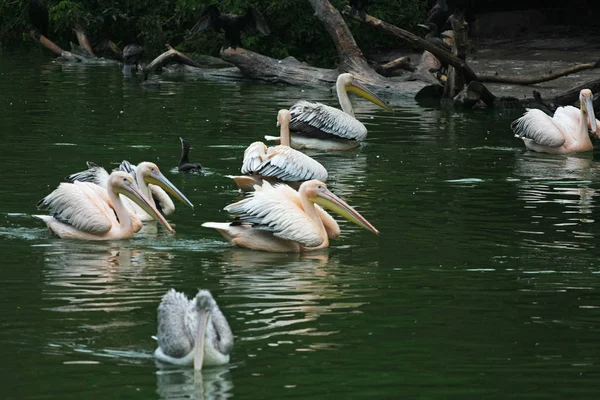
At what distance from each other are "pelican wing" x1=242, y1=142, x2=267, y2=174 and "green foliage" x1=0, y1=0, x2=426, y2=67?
11.0m

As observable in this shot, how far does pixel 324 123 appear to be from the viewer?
12.8 m

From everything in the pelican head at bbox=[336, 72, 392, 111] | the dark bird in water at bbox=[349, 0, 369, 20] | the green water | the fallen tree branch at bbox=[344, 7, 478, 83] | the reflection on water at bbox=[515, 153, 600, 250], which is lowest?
the reflection on water at bbox=[515, 153, 600, 250]

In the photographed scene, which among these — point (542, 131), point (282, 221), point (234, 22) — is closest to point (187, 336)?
point (282, 221)

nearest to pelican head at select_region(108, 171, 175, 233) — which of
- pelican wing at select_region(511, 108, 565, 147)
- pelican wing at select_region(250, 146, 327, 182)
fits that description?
pelican wing at select_region(250, 146, 327, 182)

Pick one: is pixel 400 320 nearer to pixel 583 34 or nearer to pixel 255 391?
pixel 255 391

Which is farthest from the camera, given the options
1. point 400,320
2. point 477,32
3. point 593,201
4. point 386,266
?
point 477,32

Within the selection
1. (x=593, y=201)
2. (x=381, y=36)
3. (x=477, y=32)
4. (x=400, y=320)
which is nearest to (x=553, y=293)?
(x=400, y=320)

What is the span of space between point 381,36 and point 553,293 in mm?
16175

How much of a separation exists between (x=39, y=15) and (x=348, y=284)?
719 inches

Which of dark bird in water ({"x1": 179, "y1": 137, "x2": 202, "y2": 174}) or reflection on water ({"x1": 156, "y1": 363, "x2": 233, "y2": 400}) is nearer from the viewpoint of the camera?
reflection on water ({"x1": 156, "y1": 363, "x2": 233, "y2": 400})

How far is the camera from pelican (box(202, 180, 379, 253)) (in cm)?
761

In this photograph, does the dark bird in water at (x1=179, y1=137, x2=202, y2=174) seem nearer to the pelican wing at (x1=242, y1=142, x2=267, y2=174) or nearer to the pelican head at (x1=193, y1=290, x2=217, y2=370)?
the pelican wing at (x1=242, y1=142, x2=267, y2=174)

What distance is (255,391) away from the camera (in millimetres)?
4875

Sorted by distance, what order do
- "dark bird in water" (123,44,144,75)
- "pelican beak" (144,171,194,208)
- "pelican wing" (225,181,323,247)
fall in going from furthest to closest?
"dark bird in water" (123,44,144,75), "pelican beak" (144,171,194,208), "pelican wing" (225,181,323,247)
